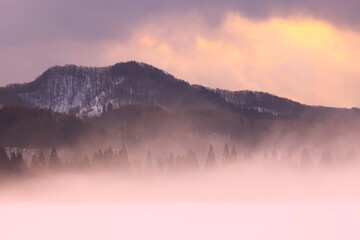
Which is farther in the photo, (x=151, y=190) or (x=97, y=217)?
(x=151, y=190)

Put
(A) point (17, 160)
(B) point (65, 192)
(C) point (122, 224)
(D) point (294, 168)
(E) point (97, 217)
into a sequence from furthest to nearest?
(D) point (294, 168) → (A) point (17, 160) → (B) point (65, 192) → (E) point (97, 217) → (C) point (122, 224)

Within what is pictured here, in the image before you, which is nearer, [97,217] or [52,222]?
[52,222]

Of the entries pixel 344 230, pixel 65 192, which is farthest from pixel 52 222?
pixel 65 192

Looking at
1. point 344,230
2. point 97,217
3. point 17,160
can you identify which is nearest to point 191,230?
point 344,230

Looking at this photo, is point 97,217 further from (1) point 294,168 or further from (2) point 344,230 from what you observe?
(1) point 294,168

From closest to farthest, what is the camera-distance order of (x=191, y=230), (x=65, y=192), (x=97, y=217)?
(x=191, y=230)
(x=97, y=217)
(x=65, y=192)

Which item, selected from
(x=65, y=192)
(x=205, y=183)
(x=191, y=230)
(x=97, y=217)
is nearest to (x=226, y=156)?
(x=205, y=183)

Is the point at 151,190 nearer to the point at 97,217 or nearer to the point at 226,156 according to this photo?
the point at 226,156

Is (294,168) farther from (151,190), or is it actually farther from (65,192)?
(65,192)

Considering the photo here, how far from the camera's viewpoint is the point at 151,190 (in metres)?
128

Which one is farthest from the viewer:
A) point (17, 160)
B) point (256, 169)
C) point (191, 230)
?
point (256, 169)

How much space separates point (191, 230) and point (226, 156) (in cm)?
12835

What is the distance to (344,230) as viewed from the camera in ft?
137

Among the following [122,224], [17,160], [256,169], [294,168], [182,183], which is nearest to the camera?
[122,224]
